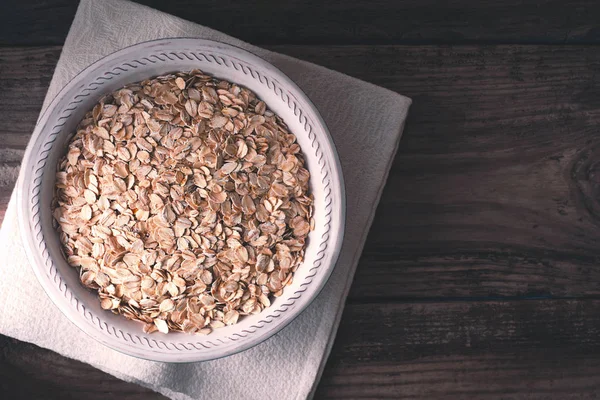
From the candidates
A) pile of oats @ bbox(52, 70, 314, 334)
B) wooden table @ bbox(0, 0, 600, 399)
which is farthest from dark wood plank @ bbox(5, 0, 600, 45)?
pile of oats @ bbox(52, 70, 314, 334)

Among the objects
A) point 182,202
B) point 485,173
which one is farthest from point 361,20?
point 182,202

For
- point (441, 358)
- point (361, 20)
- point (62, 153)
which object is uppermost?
point (361, 20)

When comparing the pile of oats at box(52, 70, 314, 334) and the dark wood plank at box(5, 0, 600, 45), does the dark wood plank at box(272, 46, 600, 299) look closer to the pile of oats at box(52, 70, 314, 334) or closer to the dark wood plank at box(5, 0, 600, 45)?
the dark wood plank at box(5, 0, 600, 45)

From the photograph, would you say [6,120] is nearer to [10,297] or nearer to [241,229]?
[10,297]

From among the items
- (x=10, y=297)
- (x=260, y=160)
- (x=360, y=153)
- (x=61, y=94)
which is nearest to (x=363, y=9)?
(x=360, y=153)

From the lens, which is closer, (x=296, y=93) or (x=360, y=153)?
(x=296, y=93)

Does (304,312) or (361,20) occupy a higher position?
(361,20)

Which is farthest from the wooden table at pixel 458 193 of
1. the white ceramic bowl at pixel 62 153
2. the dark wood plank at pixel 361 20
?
the white ceramic bowl at pixel 62 153

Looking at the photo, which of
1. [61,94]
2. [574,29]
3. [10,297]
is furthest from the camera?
[574,29]

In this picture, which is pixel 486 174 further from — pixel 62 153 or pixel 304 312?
pixel 62 153
